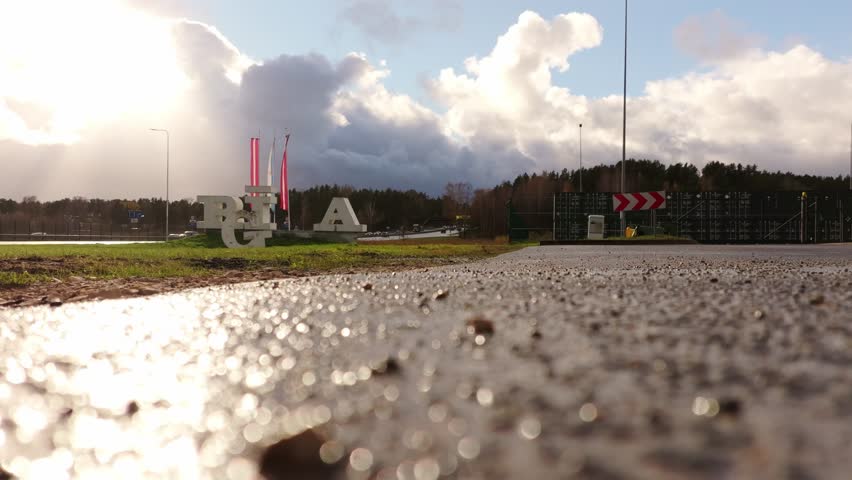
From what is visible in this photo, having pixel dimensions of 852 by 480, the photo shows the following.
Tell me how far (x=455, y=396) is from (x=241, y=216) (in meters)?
31.3

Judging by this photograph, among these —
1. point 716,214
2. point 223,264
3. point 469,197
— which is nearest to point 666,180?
point 469,197

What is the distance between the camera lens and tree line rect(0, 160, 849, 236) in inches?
3605

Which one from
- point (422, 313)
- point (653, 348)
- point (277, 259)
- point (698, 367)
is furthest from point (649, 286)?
point (277, 259)

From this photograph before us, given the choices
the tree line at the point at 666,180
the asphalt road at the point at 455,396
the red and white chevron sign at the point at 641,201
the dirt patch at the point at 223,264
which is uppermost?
the tree line at the point at 666,180

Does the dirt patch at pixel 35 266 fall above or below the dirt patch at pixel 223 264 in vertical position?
above

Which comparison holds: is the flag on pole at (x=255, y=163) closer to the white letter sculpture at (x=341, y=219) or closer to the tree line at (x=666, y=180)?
the white letter sculpture at (x=341, y=219)

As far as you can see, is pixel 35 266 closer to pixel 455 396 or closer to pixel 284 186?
pixel 455 396

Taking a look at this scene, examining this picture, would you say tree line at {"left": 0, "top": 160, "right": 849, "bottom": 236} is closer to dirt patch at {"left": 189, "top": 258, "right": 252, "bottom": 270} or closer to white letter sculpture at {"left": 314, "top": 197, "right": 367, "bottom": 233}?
white letter sculpture at {"left": 314, "top": 197, "right": 367, "bottom": 233}

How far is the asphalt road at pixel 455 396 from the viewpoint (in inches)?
41.8

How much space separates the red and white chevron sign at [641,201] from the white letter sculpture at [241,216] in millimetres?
15923

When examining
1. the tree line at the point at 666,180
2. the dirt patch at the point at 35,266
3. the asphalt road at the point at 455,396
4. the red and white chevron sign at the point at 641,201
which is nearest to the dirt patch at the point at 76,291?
the dirt patch at the point at 35,266

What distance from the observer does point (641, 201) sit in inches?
1029

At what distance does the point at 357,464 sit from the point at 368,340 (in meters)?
1.23

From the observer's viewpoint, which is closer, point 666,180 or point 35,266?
point 35,266
